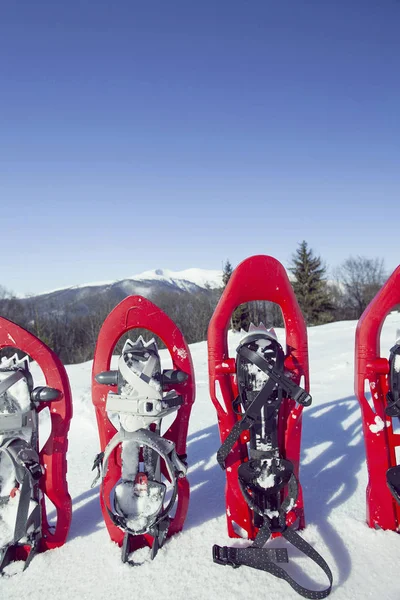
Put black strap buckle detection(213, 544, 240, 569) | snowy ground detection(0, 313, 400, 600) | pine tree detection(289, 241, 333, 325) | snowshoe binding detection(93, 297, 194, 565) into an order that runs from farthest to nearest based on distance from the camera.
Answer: pine tree detection(289, 241, 333, 325) → snowshoe binding detection(93, 297, 194, 565) → black strap buckle detection(213, 544, 240, 569) → snowy ground detection(0, 313, 400, 600)

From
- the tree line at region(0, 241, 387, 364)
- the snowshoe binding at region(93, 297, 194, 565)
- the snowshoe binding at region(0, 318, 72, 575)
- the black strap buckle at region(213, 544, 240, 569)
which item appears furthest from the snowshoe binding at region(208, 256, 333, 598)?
the tree line at region(0, 241, 387, 364)

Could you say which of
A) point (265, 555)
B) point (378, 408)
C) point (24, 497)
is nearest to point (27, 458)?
point (24, 497)

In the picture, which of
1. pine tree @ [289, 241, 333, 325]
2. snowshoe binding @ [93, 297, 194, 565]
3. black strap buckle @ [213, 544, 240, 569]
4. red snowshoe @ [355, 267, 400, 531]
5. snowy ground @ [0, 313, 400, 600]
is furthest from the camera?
pine tree @ [289, 241, 333, 325]

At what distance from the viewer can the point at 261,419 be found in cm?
236

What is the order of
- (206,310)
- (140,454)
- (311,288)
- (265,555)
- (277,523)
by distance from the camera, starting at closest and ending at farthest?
(265,555), (277,523), (140,454), (311,288), (206,310)

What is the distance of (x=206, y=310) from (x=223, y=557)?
37.2 meters

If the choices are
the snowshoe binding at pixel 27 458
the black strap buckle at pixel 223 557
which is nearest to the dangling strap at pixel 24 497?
the snowshoe binding at pixel 27 458

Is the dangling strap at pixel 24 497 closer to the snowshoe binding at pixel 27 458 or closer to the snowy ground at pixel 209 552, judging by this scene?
the snowshoe binding at pixel 27 458

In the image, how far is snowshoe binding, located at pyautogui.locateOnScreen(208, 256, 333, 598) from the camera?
2.26m

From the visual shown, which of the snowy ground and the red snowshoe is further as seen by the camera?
the red snowshoe

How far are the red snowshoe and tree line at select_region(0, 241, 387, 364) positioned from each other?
23.2 meters

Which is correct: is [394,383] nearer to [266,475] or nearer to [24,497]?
[266,475]

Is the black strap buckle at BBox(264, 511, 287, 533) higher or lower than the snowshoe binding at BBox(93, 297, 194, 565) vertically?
lower

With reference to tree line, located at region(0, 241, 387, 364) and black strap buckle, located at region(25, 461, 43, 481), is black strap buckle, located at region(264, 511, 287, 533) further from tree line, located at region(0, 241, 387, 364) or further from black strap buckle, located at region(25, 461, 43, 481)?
tree line, located at region(0, 241, 387, 364)
